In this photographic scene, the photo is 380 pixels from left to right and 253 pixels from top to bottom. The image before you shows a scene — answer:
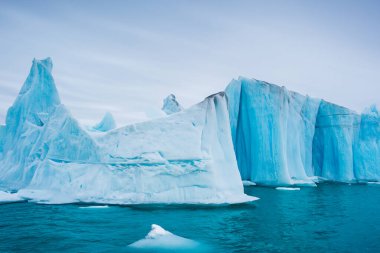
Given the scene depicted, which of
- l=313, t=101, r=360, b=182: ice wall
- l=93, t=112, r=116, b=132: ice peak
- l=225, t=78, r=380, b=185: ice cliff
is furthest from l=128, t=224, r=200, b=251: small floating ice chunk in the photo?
l=313, t=101, r=360, b=182: ice wall

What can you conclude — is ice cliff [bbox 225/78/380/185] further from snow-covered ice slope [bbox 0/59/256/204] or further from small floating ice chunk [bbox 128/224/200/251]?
small floating ice chunk [bbox 128/224/200/251]

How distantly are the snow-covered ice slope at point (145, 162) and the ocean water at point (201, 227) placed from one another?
0.61 metres

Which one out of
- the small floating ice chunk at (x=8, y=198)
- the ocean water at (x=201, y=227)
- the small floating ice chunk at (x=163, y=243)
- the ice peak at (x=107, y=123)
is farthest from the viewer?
the ice peak at (x=107, y=123)

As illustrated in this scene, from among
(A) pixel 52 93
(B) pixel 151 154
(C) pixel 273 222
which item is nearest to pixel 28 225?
(B) pixel 151 154

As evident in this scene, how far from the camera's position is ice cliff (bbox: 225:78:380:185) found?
23.2 meters

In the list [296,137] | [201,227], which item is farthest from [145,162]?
[296,137]

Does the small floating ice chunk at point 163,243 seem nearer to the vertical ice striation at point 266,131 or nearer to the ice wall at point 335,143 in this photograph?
the vertical ice striation at point 266,131

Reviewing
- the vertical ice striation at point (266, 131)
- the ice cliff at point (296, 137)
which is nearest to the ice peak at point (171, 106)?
the ice cliff at point (296, 137)

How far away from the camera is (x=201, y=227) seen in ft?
29.1

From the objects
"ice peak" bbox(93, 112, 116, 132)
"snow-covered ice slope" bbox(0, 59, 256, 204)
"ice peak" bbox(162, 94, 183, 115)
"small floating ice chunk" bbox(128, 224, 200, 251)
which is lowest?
"small floating ice chunk" bbox(128, 224, 200, 251)

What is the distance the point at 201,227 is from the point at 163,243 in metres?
2.15

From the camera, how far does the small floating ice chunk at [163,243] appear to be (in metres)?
6.79

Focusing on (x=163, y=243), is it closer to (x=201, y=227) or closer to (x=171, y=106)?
(x=201, y=227)

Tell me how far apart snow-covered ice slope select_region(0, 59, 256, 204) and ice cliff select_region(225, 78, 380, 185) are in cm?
995
